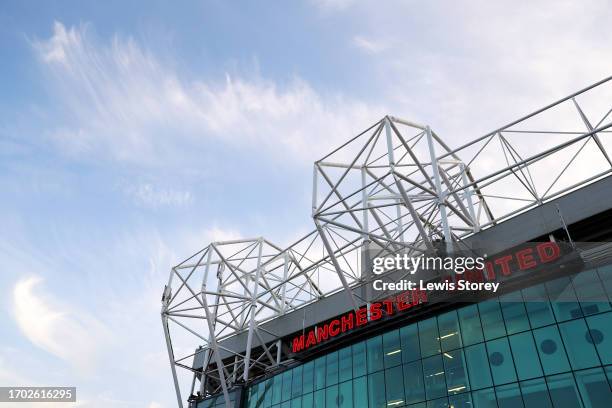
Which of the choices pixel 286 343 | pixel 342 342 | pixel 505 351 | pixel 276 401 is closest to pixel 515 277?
pixel 505 351

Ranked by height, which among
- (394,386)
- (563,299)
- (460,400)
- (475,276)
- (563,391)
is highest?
(475,276)

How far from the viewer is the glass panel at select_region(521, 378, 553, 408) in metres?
23.6

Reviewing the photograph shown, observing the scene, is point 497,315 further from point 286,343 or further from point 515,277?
point 286,343

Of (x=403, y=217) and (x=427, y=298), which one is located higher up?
(x=403, y=217)

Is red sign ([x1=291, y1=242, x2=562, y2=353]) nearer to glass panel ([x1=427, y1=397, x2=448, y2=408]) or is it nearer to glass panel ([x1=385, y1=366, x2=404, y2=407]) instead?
glass panel ([x1=385, y1=366, x2=404, y2=407])

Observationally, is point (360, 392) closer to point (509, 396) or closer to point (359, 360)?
point (359, 360)

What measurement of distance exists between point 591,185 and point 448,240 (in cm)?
976

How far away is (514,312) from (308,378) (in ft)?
53.6

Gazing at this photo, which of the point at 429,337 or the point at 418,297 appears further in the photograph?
the point at 418,297

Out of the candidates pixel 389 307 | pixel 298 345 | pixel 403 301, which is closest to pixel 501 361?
pixel 403 301

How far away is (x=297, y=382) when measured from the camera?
123 feet

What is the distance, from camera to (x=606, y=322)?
23.4 meters

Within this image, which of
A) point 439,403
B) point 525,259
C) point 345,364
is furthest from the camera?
point 345,364

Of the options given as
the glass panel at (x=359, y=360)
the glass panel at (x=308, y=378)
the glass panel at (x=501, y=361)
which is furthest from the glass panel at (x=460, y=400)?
the glass panel at (x=308, y=378)
